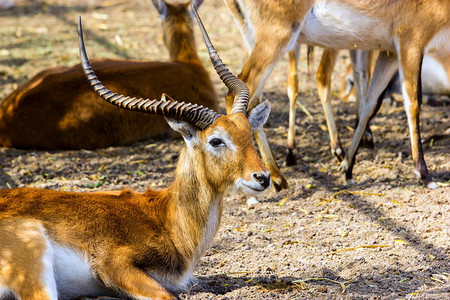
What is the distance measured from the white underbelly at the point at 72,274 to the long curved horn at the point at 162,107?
1003 millimetres

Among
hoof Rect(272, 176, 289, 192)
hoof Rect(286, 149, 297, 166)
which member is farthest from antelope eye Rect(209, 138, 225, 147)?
hoof Rect(286, 149, 297, 166)

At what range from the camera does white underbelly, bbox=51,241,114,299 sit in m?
4.17

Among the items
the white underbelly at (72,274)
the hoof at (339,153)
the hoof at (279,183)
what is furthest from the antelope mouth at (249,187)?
the hoof at (339,153)

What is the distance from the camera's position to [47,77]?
26.6 ft

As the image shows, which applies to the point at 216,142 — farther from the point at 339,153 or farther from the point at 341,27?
the point at 339,153

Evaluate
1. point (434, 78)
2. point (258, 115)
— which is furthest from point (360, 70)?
point (258, 115)

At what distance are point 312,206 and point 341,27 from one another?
1.69 m

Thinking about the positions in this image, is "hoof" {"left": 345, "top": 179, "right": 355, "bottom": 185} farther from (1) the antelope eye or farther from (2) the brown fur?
(1) the antelope eye

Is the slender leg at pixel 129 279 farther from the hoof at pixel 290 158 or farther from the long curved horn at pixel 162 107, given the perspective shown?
the hoof at pixel 290 158

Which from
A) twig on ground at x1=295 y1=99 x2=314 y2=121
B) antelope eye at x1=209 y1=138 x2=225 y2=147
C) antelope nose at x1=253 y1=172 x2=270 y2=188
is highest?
antelope eye at x1=209 y1=138 x2=225 y2=147

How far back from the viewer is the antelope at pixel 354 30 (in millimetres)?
6309

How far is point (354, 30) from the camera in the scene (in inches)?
254

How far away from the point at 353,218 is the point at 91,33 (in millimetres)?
7947

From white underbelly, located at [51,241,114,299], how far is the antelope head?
3.13 ft
